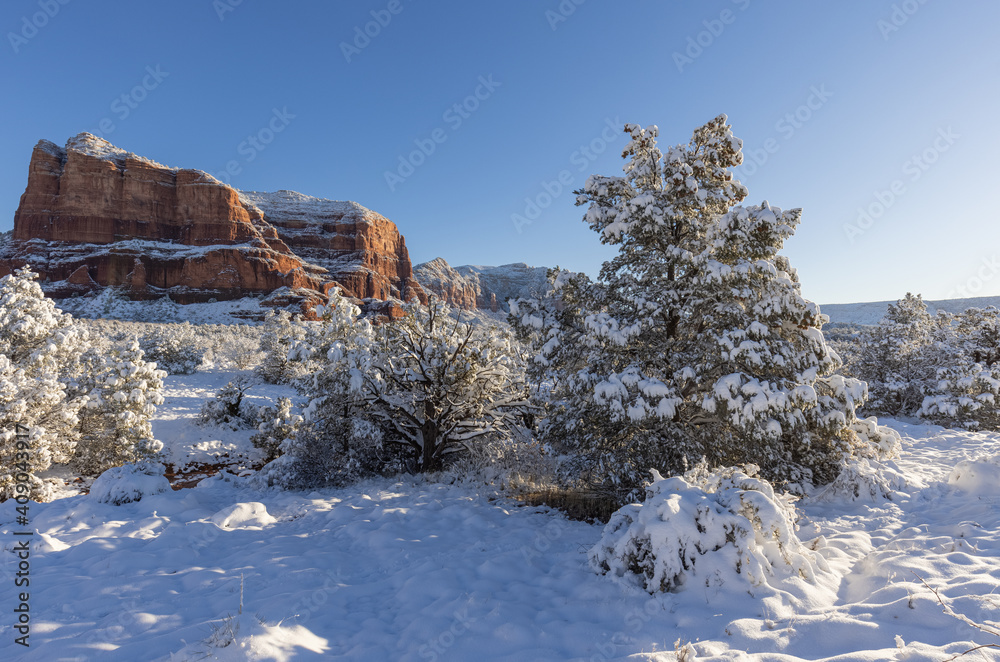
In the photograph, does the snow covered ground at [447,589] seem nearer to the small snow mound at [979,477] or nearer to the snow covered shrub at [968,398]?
the small snow mound at [979,477]

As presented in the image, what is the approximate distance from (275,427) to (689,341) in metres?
12.8

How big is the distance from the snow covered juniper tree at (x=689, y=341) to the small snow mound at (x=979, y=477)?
3.58ft

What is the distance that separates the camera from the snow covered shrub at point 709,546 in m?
3.88

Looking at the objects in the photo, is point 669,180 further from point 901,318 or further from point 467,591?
point 901,318

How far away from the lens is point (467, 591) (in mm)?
4145

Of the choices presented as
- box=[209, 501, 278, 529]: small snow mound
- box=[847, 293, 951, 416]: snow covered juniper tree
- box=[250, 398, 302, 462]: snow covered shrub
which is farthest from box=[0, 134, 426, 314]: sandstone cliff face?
box=[847, 293, 951, 416]: snow covered juniper tree

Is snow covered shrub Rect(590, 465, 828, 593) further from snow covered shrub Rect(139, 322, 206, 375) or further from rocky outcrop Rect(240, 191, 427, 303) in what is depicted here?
rocky outcrop Rect(240, 191, 427, 303)

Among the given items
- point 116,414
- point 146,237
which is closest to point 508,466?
point 116,414

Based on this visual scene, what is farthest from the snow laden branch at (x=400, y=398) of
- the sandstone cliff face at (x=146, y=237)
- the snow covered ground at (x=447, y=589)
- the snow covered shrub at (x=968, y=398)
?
the sandstone cliff face at (x=146, y=237)

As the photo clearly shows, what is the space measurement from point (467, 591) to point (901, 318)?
3506 cm

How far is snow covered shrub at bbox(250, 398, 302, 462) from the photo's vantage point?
13462mm

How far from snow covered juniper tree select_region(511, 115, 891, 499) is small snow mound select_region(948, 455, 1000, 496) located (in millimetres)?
1092

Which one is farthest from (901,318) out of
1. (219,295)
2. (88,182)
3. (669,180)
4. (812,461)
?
(88,182)

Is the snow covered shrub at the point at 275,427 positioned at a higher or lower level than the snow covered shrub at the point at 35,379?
lower
